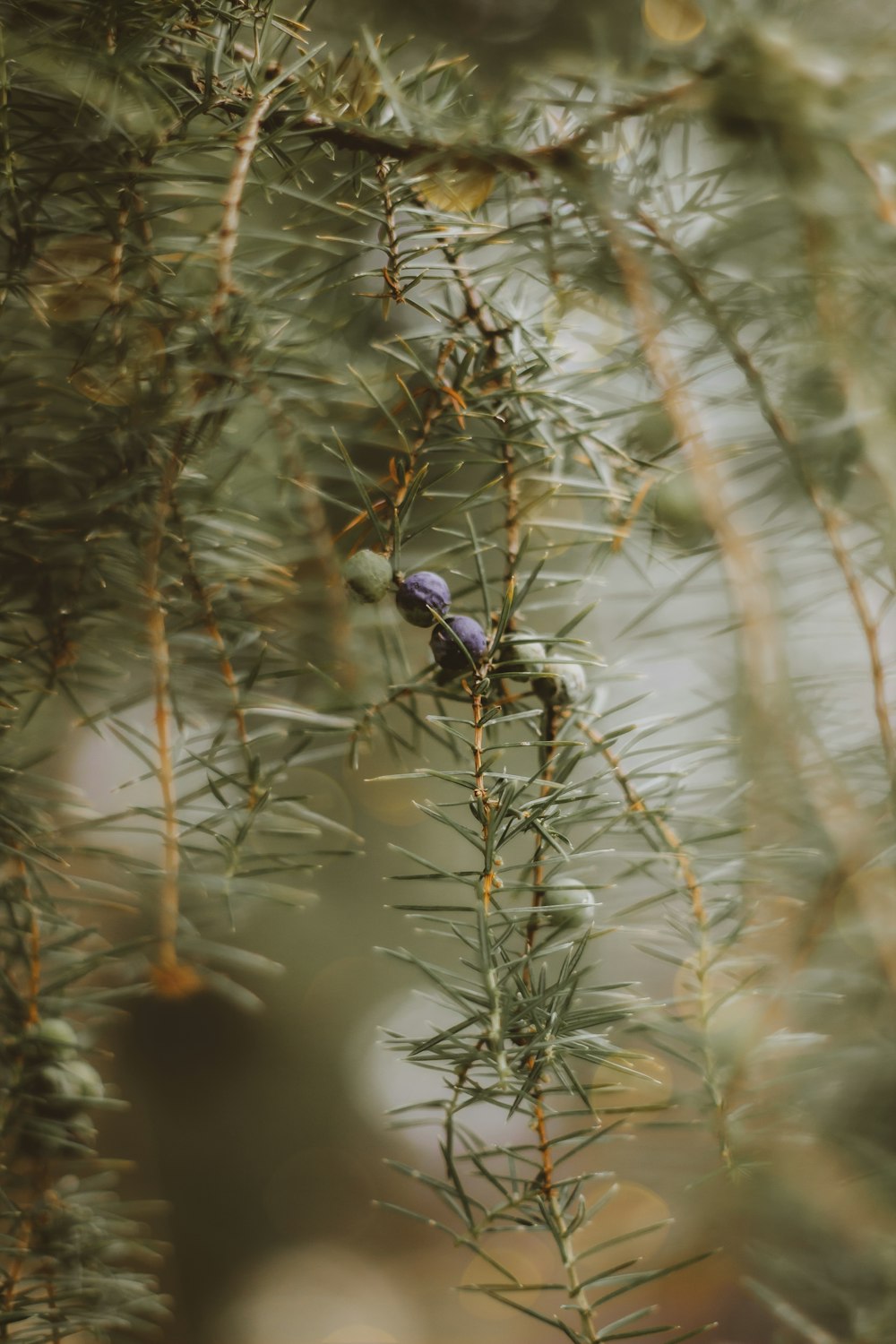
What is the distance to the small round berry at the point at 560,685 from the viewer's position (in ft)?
0.70

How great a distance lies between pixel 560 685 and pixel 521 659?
16 millimetres

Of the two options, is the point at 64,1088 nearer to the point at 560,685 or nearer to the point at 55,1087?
the point at 55,1087

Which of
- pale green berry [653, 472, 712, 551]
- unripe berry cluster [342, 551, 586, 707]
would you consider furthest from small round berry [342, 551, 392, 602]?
pale green berry [653, 472, 712, 551]

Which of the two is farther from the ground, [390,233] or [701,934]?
[390,233]

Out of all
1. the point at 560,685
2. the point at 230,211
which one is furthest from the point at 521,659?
the point at 230,211

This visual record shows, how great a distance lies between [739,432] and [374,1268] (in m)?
1.18

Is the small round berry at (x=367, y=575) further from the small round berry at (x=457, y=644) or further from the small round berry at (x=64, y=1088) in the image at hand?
the small round berry at (x=64, y=1088)

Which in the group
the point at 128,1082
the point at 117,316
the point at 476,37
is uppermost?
the point at 476,37

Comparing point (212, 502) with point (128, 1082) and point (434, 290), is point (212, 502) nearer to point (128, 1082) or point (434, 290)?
point (434, 290)

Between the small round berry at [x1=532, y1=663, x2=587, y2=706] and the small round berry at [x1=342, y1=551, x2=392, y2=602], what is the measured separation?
5 cm

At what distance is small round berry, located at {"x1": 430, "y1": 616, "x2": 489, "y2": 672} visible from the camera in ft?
0.64

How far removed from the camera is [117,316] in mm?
226

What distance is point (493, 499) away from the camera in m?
0.23

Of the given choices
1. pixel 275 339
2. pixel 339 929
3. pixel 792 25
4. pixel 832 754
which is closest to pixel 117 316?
pixel 275 339
